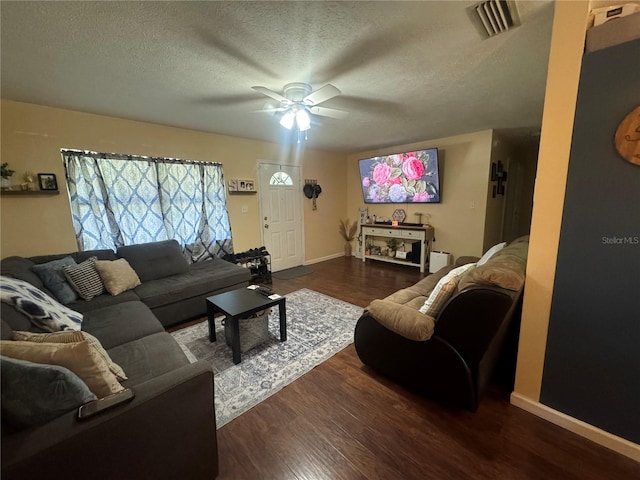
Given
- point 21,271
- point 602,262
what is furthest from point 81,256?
point 602,262

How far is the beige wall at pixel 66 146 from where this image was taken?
2.47 meters

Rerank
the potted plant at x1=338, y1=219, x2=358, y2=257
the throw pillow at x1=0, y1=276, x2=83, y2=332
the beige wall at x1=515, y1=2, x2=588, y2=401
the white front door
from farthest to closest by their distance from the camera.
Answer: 1. the potted plant at x1=338, y1=219, x2=358, y2=257
2. the white front door
3. the throw pillow at x1=0, y1=276, x2=83, y2=332
4. the beige wall at x1=515, y1=2, x2=588, y2=401

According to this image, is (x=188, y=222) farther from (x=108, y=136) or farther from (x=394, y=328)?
(x=394, y=328)

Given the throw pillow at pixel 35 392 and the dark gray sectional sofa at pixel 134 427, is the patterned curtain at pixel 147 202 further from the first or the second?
the throw pillow at pixel 35 392

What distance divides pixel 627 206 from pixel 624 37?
76cm

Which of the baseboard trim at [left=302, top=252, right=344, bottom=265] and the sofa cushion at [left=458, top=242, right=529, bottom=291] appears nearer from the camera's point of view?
the sofa cushion at [left=458, top=242, right=529, bottom=291]

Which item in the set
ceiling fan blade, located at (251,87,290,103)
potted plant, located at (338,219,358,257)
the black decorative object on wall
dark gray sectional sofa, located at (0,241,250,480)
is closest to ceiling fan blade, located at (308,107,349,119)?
ceiling fan blade, located at (251,87,290,103)

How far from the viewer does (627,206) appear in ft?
3.95

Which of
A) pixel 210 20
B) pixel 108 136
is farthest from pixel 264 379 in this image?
pixel 108 136

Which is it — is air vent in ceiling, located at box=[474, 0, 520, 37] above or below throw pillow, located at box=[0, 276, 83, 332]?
above

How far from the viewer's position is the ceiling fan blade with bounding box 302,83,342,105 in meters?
1.91

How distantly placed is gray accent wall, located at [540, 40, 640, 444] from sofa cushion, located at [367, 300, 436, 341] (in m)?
0.68

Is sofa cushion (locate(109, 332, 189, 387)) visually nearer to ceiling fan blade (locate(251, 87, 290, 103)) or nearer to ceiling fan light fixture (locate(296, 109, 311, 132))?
ceiling fan blade (locate(251, 87, 290, 103))

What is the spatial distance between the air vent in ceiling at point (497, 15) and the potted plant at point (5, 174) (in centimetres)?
393
